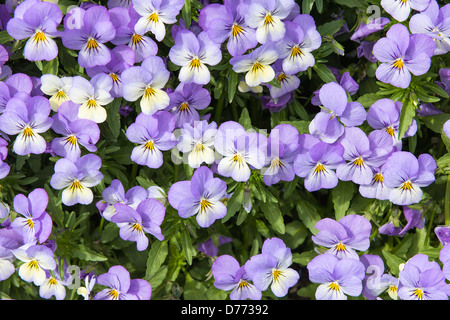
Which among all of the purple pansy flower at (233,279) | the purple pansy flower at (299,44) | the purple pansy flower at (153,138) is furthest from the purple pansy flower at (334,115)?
the purple pansy flower at (233,279)

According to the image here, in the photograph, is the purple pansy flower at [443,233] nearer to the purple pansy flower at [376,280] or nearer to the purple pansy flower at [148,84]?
the purple pansy flower at [376,280]

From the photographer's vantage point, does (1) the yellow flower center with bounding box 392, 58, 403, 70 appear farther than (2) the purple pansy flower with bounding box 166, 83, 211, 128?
No

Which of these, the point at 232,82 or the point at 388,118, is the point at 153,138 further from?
the point at 388,118

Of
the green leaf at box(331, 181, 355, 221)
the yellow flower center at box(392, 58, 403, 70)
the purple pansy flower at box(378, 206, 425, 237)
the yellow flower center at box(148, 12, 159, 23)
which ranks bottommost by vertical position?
the purple pansy flower at box(378, 206, 425, 237)

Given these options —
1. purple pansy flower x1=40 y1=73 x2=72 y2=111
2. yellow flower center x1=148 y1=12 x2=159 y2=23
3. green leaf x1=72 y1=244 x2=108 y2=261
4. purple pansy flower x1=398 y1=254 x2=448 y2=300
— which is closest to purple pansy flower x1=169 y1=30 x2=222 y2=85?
yellow flower center x1=148 y1=12 x2=159 y2=23

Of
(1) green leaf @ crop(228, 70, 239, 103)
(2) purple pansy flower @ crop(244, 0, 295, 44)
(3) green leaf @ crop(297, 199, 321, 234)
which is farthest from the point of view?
(3) green leaf @ crop(297, 199, 321, 234)

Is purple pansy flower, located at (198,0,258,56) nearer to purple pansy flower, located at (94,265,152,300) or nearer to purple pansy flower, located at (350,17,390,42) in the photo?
purple pansy flower, located at (350,17,390,42)

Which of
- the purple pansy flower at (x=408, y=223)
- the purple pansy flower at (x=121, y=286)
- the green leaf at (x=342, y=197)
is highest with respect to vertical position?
the green leaf at (x=342, y=197)
